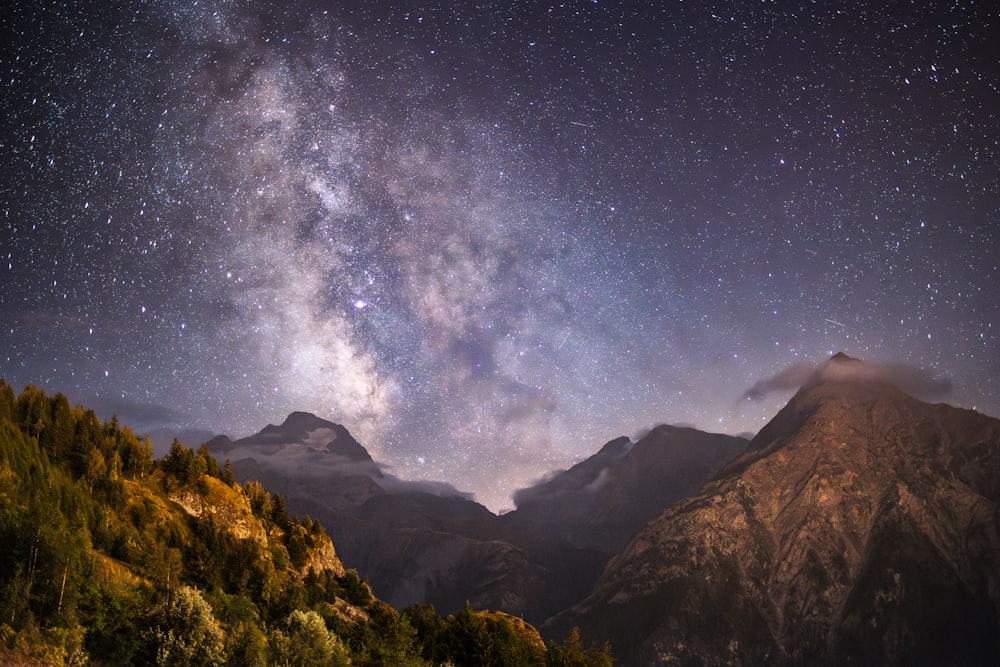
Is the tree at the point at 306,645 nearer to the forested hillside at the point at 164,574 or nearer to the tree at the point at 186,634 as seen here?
the forested hillside at the point at 164,574

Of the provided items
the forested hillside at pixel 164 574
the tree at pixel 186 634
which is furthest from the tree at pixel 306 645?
the tree at pixel 186 634

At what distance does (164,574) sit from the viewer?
83.5 m

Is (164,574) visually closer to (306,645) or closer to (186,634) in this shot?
(186,634)

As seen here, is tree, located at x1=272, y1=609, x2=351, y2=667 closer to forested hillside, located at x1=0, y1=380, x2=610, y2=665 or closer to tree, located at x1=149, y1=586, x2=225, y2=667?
forested hillside, located at x1=0, y1=380, x2=610, y2=665

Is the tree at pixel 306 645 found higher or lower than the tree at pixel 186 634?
lower

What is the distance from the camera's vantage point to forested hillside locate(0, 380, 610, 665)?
214ft

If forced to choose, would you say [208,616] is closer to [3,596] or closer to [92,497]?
[3,596]

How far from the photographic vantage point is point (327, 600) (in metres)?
124

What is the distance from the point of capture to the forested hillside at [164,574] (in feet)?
214

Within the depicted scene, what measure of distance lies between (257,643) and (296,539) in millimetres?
59456

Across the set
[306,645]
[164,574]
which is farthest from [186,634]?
[164,574]

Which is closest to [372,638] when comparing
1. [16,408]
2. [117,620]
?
[117,620]

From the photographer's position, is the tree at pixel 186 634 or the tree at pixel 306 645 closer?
the tree at pixel 186 634

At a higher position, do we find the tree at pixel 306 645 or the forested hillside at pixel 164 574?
the forested hillside at pixel 164 574
